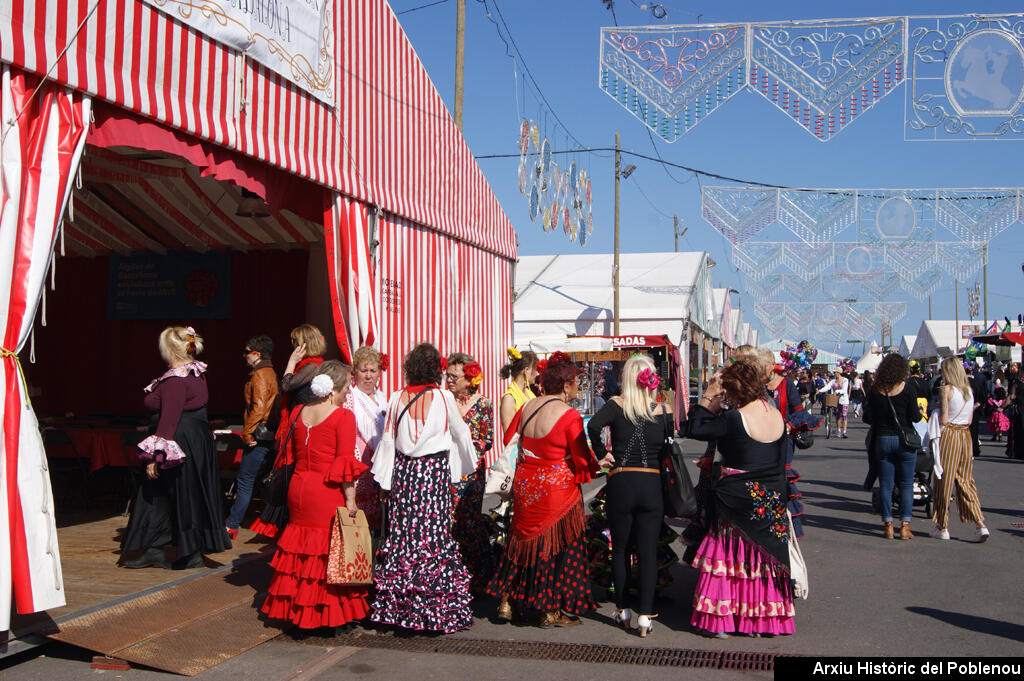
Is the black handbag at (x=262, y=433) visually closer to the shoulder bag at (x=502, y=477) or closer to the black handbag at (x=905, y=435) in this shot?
the shoulder bag at (x=502, y=477)

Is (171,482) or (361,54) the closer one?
(171,482)

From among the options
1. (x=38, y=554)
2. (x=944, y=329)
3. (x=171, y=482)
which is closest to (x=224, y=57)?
(x=171, y=482)

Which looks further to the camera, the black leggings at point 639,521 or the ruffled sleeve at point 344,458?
the black leggings at point 639,521

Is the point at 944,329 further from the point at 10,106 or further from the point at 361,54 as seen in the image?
the point at 10,106

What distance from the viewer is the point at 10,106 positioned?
15.4ft

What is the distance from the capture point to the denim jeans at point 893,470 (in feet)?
27.5

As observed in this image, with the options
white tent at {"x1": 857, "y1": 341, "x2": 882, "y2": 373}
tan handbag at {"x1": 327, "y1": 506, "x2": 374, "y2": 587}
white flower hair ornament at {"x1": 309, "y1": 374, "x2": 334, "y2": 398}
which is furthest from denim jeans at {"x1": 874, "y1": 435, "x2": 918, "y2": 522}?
white tent at {"x1": 857, "y1": 341, "x2": 882, "y2": 373}

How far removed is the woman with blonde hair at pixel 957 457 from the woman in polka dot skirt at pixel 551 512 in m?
4.62

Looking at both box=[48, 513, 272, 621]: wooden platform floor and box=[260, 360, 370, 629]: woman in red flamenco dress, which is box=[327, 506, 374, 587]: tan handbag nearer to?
box=[260, 360, 370, 629]: woman in red flamenco dress

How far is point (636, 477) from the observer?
536cm

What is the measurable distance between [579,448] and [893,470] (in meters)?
4.64

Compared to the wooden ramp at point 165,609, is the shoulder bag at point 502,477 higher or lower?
higher

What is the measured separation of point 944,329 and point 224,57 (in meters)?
49.8

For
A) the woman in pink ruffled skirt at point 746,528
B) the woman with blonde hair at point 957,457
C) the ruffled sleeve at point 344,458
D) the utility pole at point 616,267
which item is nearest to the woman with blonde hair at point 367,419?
the ruffled sleeve at point 344,458
